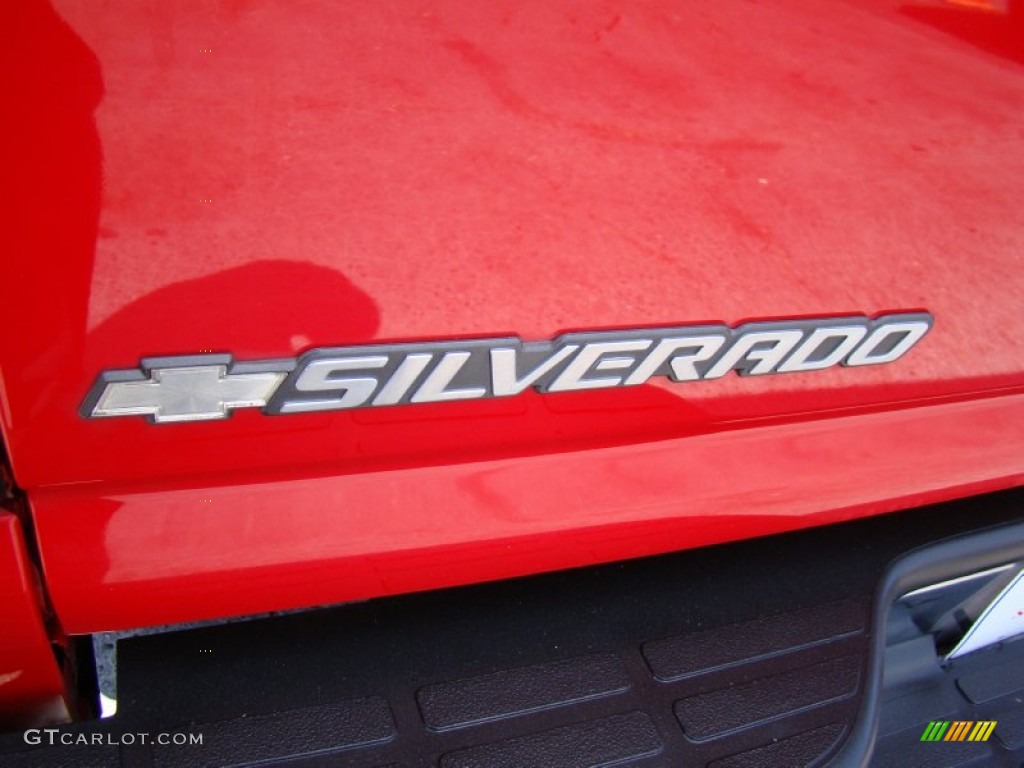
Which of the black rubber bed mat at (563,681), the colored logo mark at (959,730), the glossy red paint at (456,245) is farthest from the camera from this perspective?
the colored logo mark at (959,730)

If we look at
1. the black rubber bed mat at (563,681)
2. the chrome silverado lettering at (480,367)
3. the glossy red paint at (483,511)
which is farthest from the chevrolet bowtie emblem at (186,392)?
the black rubber bed mat at (563,681)

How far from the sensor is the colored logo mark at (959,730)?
1387 mm

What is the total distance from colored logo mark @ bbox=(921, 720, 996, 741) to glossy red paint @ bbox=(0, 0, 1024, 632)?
18.0 inches

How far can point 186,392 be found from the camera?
84 centimetres

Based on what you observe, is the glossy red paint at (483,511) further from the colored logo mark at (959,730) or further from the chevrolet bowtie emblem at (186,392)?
the colored logo mark at (959,730)

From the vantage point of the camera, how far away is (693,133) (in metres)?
0.93

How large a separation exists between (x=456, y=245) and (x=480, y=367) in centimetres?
13

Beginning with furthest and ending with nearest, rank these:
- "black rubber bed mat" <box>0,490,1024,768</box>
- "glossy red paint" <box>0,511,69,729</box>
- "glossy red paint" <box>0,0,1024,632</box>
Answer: "black rubber bed mat" <box>0,490,1024,768</box> < "glossy red paint" <box>0,511,69,729</box> < "glossy red paint" <box>0,0,1024,632</box>

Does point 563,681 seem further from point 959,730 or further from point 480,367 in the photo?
point 959,730

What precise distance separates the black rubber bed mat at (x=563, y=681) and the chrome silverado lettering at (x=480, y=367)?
0.37 metres

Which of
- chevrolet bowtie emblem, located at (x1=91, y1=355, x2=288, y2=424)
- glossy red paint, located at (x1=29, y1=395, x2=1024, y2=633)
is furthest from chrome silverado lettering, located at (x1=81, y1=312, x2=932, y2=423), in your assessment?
glossy red paint, located at (x1=29, y1=395, x2=1024, y2=633)

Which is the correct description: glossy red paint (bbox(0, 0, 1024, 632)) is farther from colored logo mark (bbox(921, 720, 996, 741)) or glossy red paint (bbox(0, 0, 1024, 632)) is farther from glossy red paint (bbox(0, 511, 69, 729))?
colored logo mark (bbox(921, 720, 996, 741))

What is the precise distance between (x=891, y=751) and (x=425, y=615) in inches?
27.7

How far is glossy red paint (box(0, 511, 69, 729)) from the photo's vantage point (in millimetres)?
878
